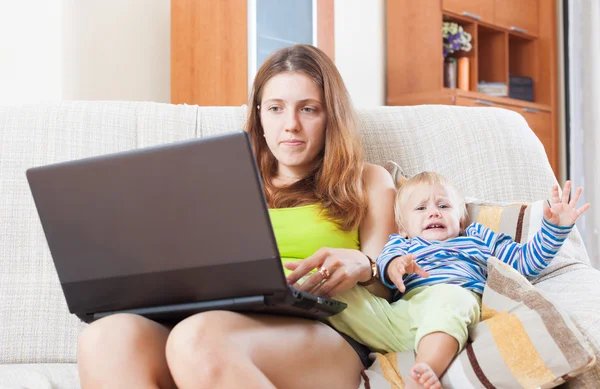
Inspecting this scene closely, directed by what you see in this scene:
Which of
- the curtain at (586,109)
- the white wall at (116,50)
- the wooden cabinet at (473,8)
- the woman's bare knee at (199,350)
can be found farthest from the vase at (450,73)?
the woman's bare knee at (199,350)

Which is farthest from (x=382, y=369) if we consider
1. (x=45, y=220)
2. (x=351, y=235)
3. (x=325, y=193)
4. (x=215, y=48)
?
(x=215, y=48)


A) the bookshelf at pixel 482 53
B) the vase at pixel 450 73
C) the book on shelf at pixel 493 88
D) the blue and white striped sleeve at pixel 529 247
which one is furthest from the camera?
the book on shelf at pixel 493 88

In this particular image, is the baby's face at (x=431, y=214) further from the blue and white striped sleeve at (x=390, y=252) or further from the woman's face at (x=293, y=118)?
the woman's face at (x=293, y=118)

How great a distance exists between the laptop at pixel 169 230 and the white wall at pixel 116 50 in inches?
→ 86.9

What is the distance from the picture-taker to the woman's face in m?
1.52

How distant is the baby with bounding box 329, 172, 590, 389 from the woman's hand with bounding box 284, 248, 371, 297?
0.14ft

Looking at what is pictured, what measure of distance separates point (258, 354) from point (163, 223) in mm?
250

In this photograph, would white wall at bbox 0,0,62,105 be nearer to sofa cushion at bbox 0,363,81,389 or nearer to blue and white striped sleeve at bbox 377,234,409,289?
sofa cushion at bbox 0,363,81,389

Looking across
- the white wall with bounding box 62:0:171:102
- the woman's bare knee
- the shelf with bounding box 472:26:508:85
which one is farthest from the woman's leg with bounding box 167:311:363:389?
the shelf with bounding box 472:26:508:85

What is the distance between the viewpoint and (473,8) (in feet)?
13.5

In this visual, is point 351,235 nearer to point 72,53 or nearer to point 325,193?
point 325,193

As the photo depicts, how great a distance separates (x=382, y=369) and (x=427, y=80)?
2.99 meters

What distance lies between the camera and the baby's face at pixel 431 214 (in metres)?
1.43

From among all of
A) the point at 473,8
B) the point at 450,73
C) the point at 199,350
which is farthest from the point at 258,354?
the point at 473,8
